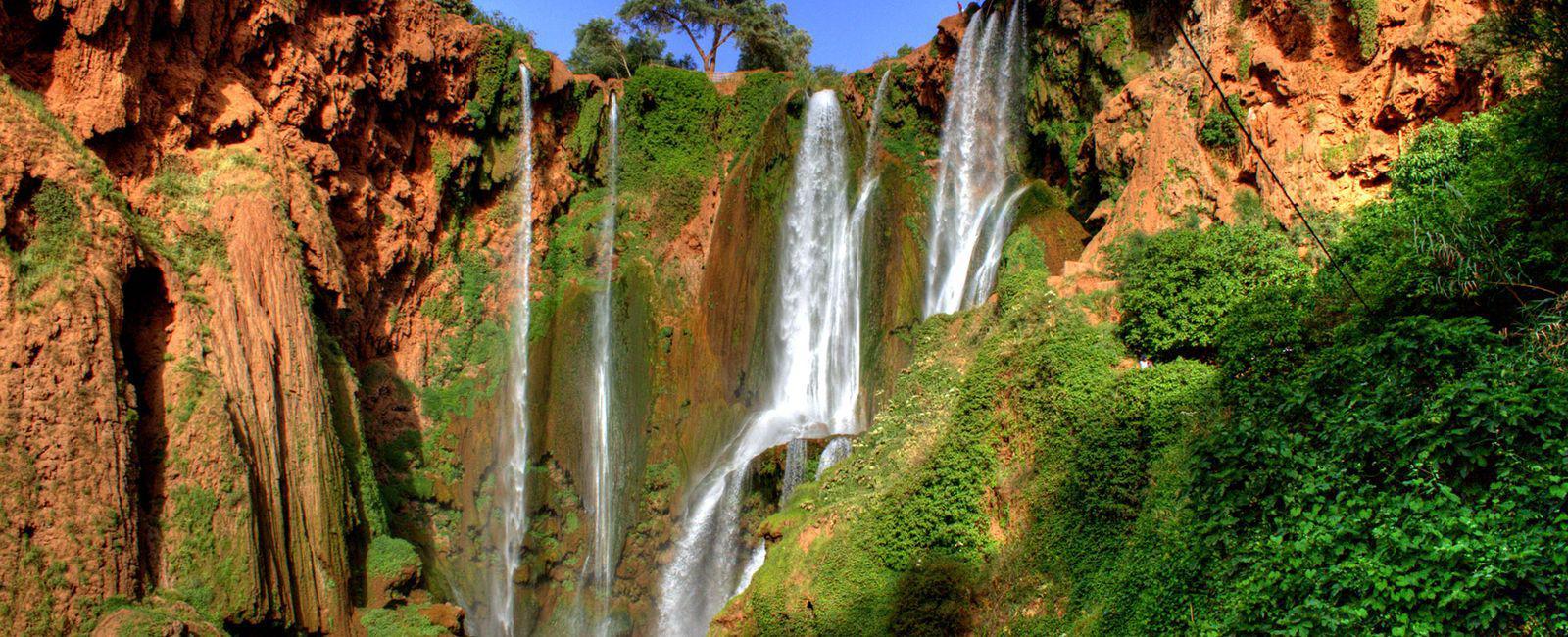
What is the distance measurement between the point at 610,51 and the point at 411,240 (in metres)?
15.9

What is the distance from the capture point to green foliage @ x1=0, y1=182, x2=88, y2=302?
48.6 ft

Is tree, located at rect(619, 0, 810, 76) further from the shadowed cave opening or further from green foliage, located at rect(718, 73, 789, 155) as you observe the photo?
the shadowed cave opening

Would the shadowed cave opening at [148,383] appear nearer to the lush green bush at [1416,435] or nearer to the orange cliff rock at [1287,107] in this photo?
the orange cliff rock at [1287,107]

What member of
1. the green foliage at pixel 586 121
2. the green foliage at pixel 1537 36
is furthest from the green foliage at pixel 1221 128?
the green foliage at pixel 586 121

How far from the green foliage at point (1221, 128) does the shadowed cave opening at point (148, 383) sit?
60.0 ft

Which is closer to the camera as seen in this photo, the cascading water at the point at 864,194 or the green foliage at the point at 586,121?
the cascading water at the point at 864,194

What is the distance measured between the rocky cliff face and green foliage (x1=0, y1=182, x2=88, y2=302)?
5 cm

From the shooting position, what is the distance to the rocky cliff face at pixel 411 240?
569 inches

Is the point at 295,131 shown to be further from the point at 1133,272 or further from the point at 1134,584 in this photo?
the point at 1134,584

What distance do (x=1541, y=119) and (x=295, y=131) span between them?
72.8 ft

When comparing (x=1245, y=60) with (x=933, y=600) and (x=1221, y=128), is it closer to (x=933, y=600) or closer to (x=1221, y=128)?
(x=1221, y=128)

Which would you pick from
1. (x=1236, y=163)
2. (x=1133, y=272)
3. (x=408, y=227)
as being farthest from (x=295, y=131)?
(x=1236, y=163)

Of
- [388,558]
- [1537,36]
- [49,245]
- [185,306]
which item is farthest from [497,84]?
[1537,36]

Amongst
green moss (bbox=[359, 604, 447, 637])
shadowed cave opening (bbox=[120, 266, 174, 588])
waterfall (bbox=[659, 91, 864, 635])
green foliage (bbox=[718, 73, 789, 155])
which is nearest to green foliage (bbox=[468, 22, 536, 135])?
green foliage (bbox=[718, 73, 789, 155])
